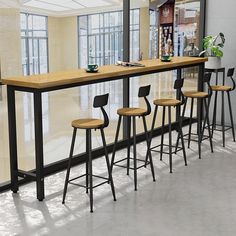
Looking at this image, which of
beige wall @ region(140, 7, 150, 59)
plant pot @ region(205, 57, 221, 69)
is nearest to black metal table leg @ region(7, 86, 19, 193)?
beige wall @ region(140, 7, 150, 59)

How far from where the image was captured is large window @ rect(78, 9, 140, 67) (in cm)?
493

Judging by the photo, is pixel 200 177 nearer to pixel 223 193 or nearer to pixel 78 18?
pixel 223 193

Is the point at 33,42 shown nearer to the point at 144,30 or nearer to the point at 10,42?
the point at 10,42

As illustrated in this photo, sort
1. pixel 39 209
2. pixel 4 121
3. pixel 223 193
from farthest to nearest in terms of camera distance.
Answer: pixel 4 121
pixel 223 193
pixel 39 209

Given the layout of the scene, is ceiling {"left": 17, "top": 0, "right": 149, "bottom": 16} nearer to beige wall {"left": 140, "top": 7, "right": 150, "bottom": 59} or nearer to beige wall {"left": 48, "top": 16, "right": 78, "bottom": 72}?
beige wall {"left": 48, "top": 16, "right": 78, "bottom": 72}

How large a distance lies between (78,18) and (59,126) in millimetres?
1523

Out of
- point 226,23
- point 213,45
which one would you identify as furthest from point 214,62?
point 226,23

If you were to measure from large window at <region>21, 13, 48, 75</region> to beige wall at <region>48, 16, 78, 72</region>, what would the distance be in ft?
0.28

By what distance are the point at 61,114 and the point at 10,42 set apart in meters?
1.61

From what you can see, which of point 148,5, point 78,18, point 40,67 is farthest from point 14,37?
point 148,5

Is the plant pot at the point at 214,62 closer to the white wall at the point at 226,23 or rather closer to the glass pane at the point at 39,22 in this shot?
the white wall at the point at 226,23

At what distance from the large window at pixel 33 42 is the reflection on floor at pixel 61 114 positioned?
323mm

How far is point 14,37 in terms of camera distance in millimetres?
4133

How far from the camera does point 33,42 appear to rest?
13.7ft
